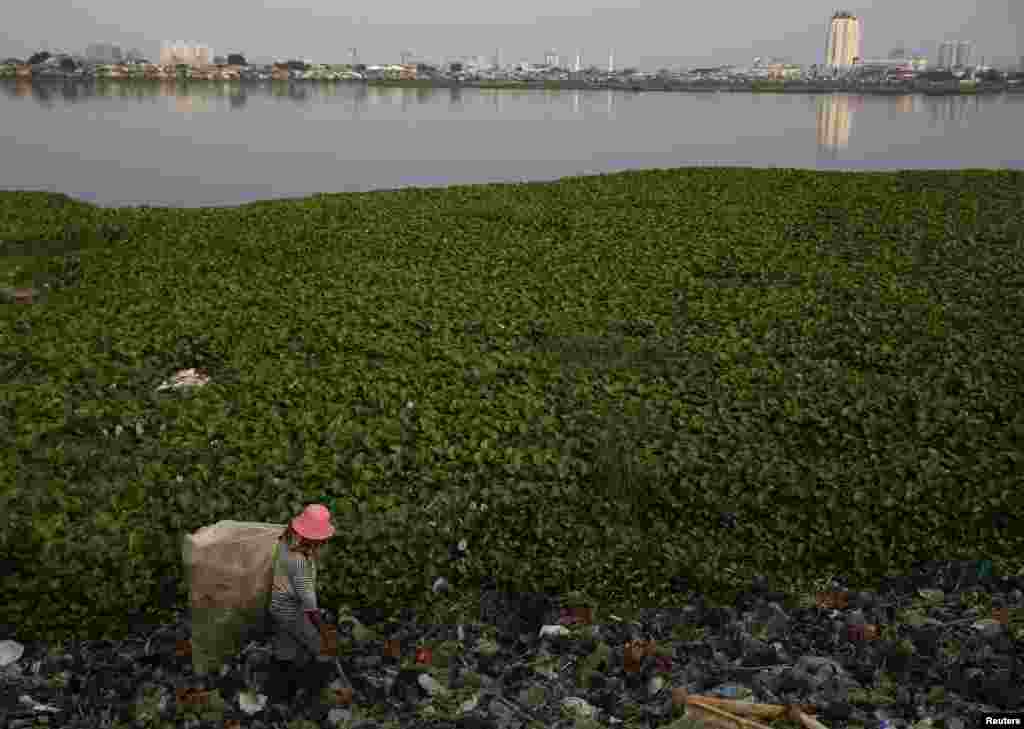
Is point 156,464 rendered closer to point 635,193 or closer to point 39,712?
point 39,712

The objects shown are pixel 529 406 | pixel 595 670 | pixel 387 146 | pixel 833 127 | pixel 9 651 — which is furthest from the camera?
pixel 833 127

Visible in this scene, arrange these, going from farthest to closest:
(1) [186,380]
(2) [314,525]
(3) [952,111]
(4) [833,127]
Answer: (3) [952,111] < (4) [833,127] < (1) [186,380] < (2) [314,525]

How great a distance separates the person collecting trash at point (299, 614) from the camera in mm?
6051

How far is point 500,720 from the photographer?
5953 mm

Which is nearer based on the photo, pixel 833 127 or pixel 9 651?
pixel 9 651

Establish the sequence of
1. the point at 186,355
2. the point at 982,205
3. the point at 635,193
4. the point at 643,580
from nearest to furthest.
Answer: the point at 643,580 → the point at 186,355 → the point at 982,205 → the point at 635,193

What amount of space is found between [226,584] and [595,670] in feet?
10.7

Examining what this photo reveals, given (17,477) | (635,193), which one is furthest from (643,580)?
(635,193)

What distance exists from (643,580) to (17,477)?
7.23 metres

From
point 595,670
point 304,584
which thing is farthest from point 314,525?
point 595,670

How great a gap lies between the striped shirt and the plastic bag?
167 millimetres

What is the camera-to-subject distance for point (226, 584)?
6.19 m

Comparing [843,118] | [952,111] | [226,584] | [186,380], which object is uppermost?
[952,111]

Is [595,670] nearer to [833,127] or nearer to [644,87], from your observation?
[833,127]
